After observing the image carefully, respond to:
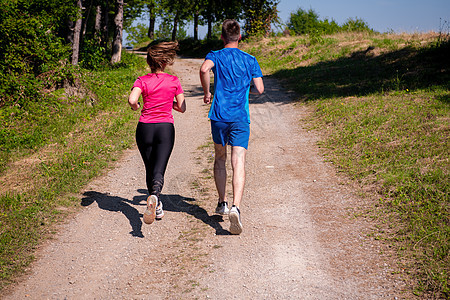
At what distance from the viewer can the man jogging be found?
15.2ft

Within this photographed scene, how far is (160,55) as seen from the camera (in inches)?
183

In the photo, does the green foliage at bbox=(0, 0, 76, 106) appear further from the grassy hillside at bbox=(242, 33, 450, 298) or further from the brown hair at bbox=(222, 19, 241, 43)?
the brown hair at bbox=(222, 19, 241, 43)

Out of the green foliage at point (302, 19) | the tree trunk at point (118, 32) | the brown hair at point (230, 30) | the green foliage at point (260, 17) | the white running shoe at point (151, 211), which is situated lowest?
the white running shoe at point (151, 211)

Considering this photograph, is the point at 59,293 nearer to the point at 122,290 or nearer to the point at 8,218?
the point at 122,290

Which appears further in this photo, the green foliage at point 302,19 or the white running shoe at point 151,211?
the green foliage at point 302,19

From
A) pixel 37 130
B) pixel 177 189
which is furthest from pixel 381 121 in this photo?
pixel 37 130

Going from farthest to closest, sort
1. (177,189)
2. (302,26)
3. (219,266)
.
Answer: (302,26)
(177,189)
(219,266)

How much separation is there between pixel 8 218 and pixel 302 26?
73495 mm

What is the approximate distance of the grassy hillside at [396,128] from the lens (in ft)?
15.0

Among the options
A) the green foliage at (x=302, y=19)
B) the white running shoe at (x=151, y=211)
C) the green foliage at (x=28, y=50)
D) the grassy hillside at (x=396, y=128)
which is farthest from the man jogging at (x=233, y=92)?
the green foliage at (x=302, y=19)

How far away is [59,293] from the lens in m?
3.80

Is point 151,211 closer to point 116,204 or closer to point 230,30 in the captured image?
point 116,204

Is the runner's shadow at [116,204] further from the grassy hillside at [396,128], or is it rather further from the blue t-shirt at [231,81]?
the grassy hillside at [396,128]

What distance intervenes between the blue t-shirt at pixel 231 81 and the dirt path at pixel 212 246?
1.51 m
